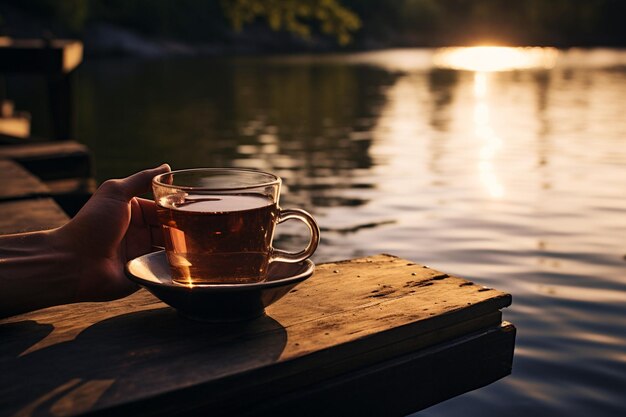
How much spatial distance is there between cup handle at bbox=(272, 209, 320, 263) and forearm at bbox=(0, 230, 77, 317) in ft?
1.82

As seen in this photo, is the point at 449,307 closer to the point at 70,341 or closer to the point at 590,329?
the point at 70,341

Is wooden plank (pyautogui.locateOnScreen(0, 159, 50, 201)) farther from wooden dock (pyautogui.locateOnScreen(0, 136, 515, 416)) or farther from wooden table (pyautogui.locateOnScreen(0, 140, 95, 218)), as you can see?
wooden dock (pyautogui.locateOnScreen(0, 136, 515, 416))

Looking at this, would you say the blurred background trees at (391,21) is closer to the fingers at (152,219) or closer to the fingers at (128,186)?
the fingers at (152,219)

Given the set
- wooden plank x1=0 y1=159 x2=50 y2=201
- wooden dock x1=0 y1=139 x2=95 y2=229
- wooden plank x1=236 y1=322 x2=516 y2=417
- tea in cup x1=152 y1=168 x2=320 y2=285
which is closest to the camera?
wooden plank x1=236 y1=322 x2=516 y2=417

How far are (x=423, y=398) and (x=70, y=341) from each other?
914mm

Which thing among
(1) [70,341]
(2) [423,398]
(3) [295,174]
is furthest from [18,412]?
(3) [295,174]

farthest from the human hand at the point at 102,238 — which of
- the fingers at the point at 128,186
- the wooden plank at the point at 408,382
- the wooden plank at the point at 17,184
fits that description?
the wooden plank at the point at 17,184

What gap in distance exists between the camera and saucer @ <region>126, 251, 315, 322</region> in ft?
6.08

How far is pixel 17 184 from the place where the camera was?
496 centimetres

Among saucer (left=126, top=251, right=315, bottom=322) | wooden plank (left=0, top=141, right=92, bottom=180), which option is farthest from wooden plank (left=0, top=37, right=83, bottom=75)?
saucer (left=126, top=251, right=315, bottom=322)

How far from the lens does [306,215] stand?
2.02 meters

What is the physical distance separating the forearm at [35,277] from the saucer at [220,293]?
19 centimetres

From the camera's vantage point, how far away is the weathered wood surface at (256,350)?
1619 mm

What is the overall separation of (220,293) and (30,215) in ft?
8.51
